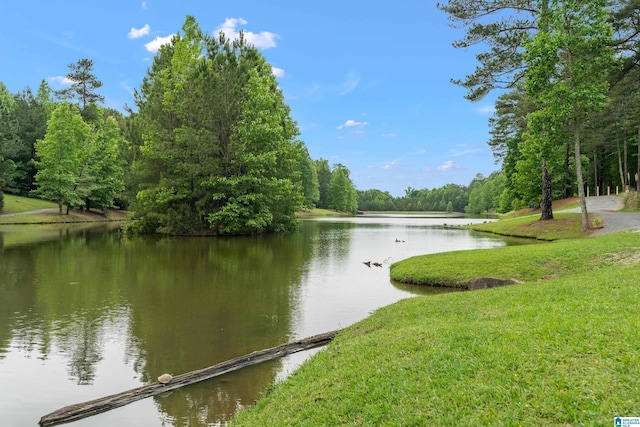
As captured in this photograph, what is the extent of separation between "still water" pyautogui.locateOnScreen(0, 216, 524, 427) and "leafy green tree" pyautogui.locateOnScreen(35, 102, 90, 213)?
35.2m

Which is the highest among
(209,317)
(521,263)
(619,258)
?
(619,258)

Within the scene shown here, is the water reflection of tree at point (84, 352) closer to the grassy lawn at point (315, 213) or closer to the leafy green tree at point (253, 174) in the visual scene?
the leafy green tree at point (253, 174)

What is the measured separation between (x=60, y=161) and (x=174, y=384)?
60.6m

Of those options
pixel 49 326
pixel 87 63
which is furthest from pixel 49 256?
pixel 87 63

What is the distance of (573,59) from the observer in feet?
83.5

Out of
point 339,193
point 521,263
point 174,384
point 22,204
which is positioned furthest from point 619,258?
point 339,193

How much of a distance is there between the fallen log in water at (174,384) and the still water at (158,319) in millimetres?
126

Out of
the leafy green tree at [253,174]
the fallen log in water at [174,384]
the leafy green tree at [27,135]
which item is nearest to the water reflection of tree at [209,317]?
the fallen log in water at [174,384]

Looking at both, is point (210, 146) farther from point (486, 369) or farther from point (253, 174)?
point (486, 369)

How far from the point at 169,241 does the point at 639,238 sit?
30.5 meters

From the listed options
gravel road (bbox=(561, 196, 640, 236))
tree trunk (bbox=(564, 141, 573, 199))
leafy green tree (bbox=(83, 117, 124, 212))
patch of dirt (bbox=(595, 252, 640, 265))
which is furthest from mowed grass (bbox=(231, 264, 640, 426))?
leafy green tree (bbox=(83, 117, 124, 212))

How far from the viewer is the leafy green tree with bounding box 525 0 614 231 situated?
2364 cm

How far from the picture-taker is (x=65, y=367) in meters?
8.62

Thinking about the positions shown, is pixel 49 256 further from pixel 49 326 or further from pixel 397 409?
pixel 397 409
